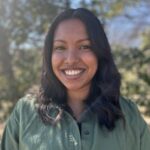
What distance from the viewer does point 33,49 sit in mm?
14969

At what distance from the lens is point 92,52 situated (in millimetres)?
2557

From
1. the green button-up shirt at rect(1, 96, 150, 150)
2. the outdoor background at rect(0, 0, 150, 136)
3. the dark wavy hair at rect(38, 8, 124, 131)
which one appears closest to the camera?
the green button-up shirt at rect(1, 96, 150, 150)

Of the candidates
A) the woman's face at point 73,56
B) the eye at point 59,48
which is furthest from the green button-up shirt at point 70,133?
the eye at point 59,48

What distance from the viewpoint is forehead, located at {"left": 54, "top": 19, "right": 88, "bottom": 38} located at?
101 inches

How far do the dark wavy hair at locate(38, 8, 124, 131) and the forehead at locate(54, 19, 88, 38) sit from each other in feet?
0.06

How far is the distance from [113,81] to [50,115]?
0.40m

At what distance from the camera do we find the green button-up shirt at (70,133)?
2471mm

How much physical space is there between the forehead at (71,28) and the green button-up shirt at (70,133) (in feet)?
1.32

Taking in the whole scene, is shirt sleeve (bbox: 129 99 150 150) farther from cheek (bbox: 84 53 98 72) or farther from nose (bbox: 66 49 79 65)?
nose (bbox: 66 49 79 65)

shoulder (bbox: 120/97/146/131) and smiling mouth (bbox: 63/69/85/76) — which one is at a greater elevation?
smiling mouth (bbox: 63/69/85/76)

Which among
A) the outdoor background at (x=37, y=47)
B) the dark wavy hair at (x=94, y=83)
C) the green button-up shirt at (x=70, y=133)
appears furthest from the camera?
A: the outdoor background at (x=37, y=47)

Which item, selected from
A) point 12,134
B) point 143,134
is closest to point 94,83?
point 143,134

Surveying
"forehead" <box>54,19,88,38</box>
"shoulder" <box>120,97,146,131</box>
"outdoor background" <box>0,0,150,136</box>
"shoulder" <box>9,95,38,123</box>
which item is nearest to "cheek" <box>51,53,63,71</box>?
"forehead" <box>54,19,88,38</box>

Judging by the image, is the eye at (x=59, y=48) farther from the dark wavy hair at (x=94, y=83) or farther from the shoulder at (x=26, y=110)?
the shoulder at (x=26, y=110)
